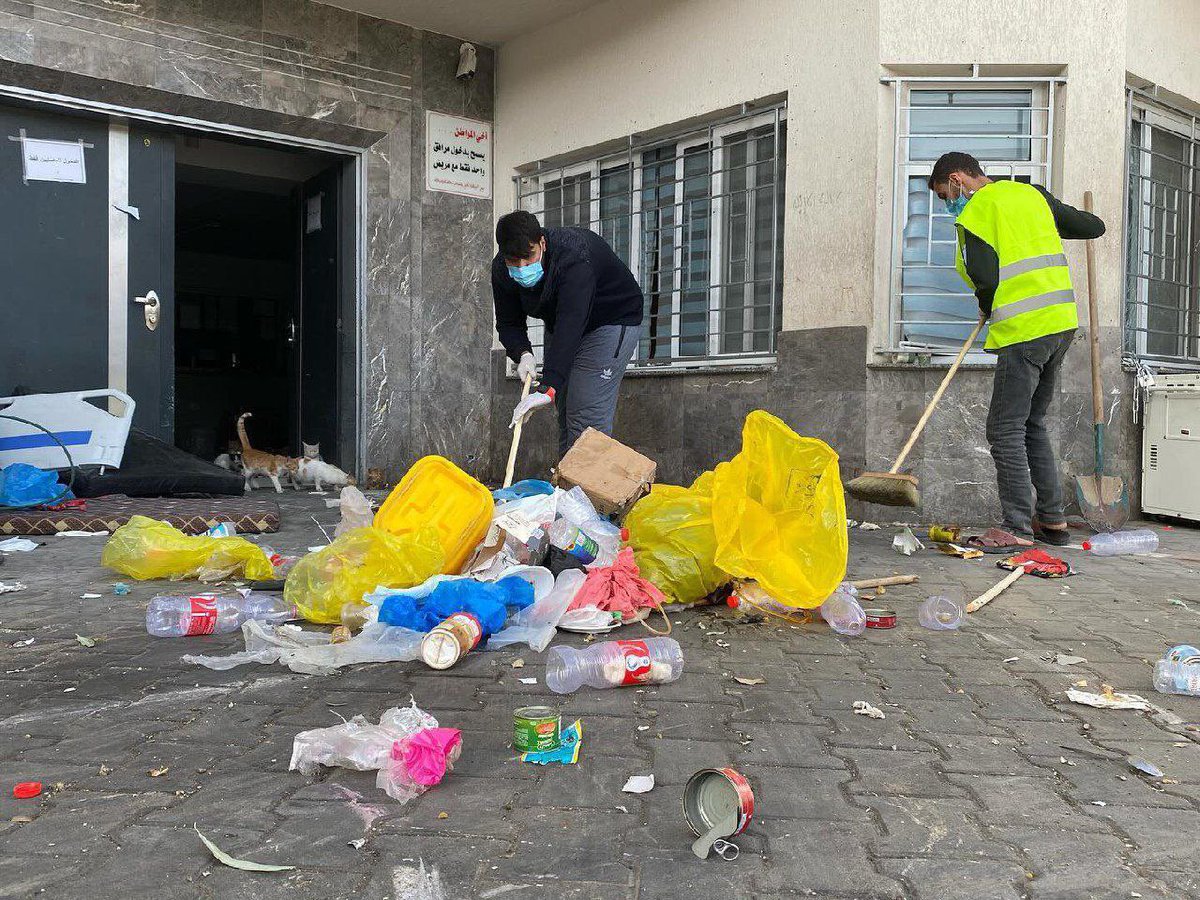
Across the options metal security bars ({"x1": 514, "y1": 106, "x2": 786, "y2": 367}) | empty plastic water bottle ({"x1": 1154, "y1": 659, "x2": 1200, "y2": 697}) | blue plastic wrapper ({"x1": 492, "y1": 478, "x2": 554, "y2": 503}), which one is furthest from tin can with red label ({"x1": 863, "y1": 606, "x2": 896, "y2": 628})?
metal security bars ({"x1": 514, "y1": 106, "x2": 786, "y2": 367})

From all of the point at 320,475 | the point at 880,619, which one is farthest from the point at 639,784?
the point at 320,475

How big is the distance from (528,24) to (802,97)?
9.56ft

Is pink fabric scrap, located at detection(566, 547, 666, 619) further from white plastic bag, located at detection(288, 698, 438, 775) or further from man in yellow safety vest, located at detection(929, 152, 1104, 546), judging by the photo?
man in yellow safety vest, located at detection(929, 152, 1104, 546)

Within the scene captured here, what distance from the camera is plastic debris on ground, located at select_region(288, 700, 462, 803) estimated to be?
73.7 inches

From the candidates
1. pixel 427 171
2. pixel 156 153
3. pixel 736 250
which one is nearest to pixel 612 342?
pixel 736 250

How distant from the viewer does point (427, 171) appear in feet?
26.7

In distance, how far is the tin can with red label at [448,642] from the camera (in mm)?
2701

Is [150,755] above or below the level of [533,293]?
below

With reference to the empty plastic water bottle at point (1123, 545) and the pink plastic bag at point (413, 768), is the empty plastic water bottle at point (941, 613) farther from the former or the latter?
the empty plastic water bottle at point (1123, 545)

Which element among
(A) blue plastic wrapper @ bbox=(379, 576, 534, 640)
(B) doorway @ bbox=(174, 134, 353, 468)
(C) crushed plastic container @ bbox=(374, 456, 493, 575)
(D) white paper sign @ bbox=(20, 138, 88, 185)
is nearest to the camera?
(A) blue plastic wrapper @ bbox=(379, 576, 534, 640)

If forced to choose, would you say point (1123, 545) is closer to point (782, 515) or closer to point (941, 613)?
point (941, 613)

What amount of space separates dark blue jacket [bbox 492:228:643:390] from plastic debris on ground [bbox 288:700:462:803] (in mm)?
2620

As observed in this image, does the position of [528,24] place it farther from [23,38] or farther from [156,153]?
[23,38]

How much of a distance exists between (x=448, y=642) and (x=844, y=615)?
4.57 feet
